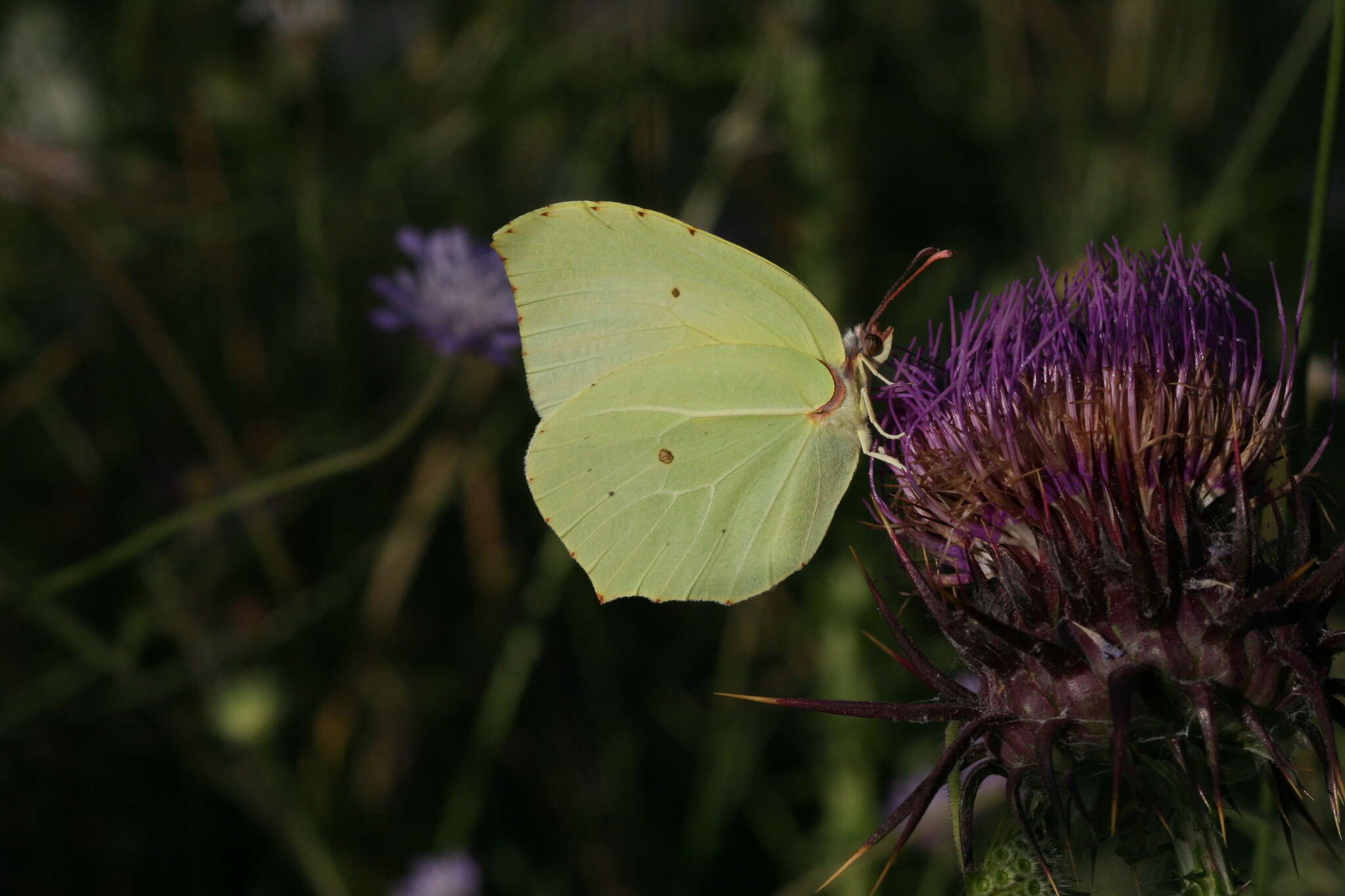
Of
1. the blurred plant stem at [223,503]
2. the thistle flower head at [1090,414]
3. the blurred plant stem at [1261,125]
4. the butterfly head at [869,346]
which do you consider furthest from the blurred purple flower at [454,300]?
the blurred plant stem at [1261,125]

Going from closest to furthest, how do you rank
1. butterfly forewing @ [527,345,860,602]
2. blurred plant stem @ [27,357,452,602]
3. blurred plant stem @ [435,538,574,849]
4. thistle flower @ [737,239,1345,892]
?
1. thistle flower @ [737,239,1345,892]
2. butterfly forewing @ [527,345,860,602]
3. blurred plant stem @ [27,357,452,602]
4. blurred plant stem @ [435,538,574,849]

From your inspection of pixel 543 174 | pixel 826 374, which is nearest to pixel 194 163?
pixel 543 174

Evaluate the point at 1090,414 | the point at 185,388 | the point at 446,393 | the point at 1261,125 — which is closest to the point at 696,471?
the point at 1090,414

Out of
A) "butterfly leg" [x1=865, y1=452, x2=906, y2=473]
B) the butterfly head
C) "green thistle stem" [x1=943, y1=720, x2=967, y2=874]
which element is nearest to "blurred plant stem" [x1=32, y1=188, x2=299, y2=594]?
the butterfly head

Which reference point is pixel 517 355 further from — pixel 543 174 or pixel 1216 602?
pixel 1216 602

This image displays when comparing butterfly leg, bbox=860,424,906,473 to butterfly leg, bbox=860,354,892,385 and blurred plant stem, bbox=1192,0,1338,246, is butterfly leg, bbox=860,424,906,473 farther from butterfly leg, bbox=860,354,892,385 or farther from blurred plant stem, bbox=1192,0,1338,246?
blurred plant stem, bbox=1192,0,1338,246

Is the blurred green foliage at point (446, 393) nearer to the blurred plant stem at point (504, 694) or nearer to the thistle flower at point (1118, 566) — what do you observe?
Answer: the blurred plant stem at point (504, 694)
